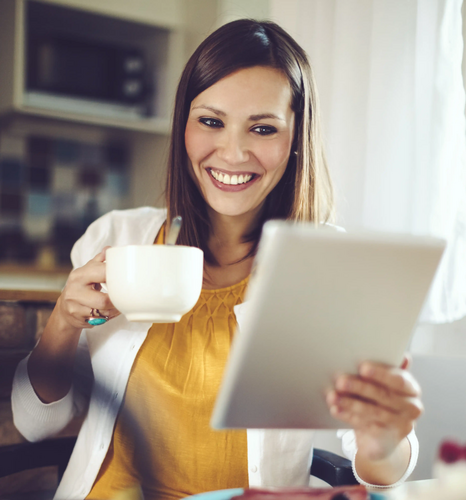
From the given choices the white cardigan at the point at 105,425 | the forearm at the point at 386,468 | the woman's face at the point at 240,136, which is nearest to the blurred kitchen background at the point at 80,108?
the woman's face at the point at 240,136

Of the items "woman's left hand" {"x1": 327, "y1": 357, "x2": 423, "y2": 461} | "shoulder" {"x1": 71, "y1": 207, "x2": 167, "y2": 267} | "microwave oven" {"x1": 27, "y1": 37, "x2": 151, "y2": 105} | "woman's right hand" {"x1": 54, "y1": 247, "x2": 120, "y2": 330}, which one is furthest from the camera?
"microwave oven" {"x1": 27, "y1": 37, "x2": 151, "y2": 105}

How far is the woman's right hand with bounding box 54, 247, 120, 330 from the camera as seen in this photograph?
816mm

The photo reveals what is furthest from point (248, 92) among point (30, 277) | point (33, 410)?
point (30, 277)

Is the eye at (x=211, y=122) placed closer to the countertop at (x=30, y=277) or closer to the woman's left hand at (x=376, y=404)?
the woman's left hand at (x=376, y=404)

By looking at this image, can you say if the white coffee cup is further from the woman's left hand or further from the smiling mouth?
the smiling mouth

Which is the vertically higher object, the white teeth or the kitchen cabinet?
the kitchen cabinet

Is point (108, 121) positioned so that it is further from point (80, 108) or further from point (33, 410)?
point (33, 410)

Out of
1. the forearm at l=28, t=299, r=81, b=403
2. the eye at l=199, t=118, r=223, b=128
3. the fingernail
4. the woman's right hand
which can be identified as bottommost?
the forearm at l=28, t=299, r=81, b=403

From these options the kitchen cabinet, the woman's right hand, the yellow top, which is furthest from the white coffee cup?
the kitchen cabinet

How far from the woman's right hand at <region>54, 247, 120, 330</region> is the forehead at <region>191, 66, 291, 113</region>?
418 mm

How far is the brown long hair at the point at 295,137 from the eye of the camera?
3.67ft

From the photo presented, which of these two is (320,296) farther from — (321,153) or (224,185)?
(321,153)

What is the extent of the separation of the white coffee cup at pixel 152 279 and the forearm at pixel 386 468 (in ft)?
1.23

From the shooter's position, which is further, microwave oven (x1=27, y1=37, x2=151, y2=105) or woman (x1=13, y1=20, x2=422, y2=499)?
microwave oven (x1=27, y1=37, x2=151, y2=105)
